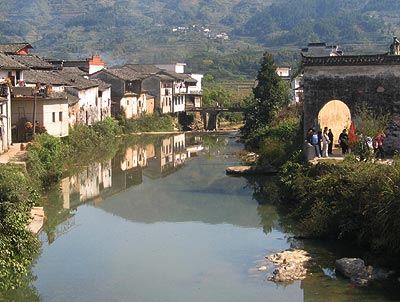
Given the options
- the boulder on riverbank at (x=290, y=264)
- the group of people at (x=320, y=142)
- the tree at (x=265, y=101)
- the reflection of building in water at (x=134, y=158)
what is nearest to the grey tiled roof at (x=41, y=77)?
the reflection of building in water at (x=134, y=158)

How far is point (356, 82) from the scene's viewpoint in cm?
2625

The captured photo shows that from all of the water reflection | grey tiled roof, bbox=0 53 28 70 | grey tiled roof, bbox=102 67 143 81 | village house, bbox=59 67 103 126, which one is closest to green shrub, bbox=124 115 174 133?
grey tiled roof, bbox=102 67 143 81

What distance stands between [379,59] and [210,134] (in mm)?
34355

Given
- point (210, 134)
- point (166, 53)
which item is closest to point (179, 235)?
point (210, 134)

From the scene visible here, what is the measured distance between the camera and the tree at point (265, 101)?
4555cm

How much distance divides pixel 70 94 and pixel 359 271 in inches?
1261

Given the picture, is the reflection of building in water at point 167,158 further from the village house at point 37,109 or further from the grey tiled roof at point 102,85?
the grey tiled roof at point 102,85

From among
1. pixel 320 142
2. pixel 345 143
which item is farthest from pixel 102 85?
pixel 345 143

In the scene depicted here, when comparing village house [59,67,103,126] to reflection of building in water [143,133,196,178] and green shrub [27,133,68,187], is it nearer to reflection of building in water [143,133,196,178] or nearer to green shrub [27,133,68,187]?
reflection of building in water [143,133,196,178]

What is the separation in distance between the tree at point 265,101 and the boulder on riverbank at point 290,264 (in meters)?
26.0

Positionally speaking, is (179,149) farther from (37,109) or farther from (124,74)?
(124,74)

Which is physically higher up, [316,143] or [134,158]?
[316,143]

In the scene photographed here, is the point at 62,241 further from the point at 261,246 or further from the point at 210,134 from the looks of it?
the point at 210,134

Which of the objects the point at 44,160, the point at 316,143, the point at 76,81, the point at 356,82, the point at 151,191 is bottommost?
the point at 151,191
